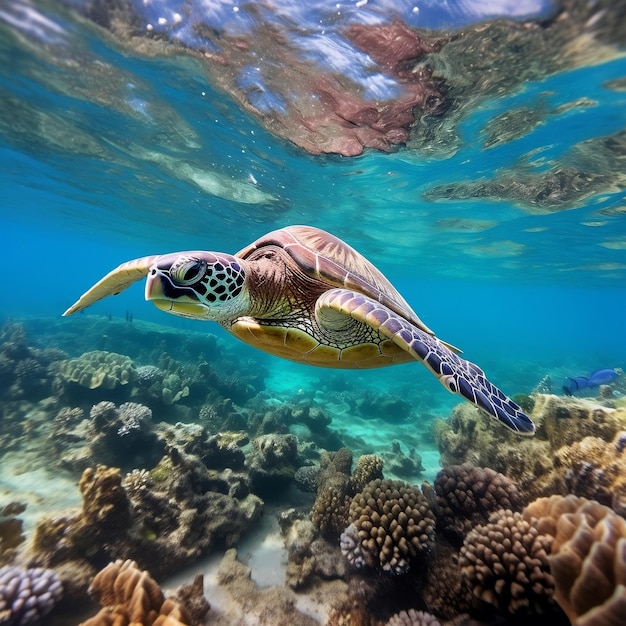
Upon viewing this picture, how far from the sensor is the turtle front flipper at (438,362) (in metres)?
2.04

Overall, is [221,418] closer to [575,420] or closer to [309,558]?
[309,558]

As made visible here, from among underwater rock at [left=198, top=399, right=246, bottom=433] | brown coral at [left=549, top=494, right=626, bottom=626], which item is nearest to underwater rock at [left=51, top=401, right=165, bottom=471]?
underwater rock at [left=198, top=399, right=246, bottom=433]

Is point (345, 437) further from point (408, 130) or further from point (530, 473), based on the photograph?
point (408, 130)

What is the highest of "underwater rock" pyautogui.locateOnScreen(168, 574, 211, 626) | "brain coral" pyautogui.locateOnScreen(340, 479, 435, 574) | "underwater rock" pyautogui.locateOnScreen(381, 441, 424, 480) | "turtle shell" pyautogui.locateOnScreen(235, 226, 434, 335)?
"turtle shell" pyautogui.locateOnScreen(235, 226, 434, 335)

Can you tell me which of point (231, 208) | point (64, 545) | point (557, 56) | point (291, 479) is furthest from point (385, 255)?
point (64, 545)

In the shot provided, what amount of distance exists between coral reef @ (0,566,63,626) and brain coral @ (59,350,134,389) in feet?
17.6

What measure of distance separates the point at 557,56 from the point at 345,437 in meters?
9.59

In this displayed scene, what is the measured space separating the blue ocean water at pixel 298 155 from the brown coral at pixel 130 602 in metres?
6.45

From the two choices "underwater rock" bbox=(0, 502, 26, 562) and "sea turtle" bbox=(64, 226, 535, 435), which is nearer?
"sea turtle" bbox=(64, 226, 535, 435)

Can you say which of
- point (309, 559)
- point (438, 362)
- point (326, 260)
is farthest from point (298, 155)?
point (309, 559)

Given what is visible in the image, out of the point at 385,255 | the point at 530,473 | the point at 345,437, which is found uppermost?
the point at 385,255

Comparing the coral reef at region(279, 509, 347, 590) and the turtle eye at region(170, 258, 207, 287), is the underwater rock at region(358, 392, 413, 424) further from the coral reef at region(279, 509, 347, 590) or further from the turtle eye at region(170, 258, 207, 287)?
the turtle eye at region(170, 258, 207, 287)

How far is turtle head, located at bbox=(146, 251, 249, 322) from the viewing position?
2221mm

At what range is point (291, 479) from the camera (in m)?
5.40
